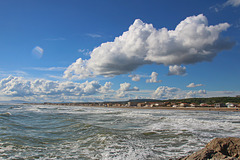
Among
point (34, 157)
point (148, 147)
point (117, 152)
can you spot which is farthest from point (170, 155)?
point (34, 157)

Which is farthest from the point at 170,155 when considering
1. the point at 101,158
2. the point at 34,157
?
the point at 34,157

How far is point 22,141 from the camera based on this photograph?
12.1 meters

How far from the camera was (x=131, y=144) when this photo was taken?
1144 cm

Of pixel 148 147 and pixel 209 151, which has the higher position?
pixel 209 151

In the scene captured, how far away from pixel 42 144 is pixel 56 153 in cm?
264

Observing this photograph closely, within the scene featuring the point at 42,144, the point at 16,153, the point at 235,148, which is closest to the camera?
the point at 235,148

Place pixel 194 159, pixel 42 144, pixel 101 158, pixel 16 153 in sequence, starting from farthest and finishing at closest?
pixel 42 144
pixel 16 153
pixel 101 158
pixel 194 159

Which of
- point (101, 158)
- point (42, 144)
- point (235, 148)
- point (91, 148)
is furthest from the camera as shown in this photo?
point (42, 144)

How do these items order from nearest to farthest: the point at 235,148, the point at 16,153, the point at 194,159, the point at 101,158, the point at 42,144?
the point at 194,159 < the point at 235,148 < the point at 101,158 < the point at 16,153 < the point at 42,144

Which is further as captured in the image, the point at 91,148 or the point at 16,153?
the point at 91,148

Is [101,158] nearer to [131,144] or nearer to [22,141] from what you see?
[131,144]

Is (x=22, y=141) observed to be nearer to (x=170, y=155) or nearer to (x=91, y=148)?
(x=91, y=148)

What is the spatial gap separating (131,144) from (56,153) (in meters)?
4.67

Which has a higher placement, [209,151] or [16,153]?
[209,151]
